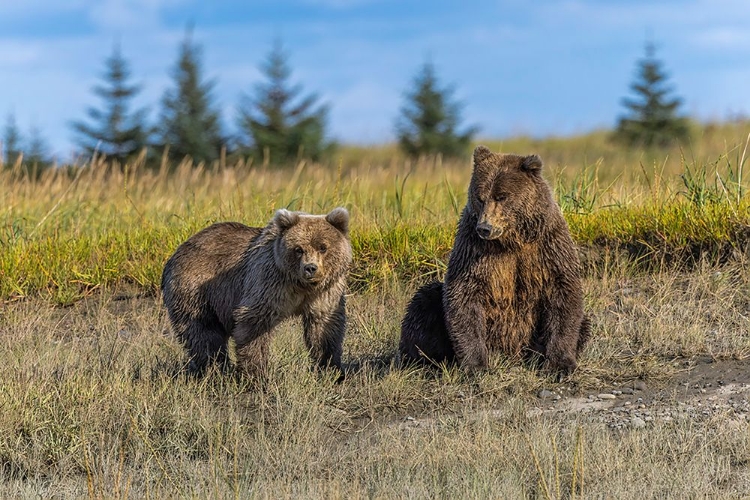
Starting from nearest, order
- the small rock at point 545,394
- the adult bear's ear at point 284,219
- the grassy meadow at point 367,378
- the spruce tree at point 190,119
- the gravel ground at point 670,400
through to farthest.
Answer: the grassy meadow at point 367,378, the gravel ground at point 670,400, the adult bear's ear at point 284,219, the small rock at point 545,394, the spruce tree at point 190,119

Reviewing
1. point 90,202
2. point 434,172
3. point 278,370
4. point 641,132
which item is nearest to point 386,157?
point 641,132

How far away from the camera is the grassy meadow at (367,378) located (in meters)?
4.56

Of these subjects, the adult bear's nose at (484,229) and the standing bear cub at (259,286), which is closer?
the adult bear's nose at (484,229)

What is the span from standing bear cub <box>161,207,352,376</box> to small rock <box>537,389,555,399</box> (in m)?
1.26

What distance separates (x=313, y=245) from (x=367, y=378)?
0.94 metres

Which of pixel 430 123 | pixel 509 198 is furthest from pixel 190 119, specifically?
pixel 509 198

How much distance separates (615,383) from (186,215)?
5195 mm

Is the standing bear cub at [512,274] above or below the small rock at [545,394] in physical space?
above

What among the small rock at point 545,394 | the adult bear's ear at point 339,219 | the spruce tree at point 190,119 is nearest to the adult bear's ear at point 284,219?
the adult bear's ear at point 339,219

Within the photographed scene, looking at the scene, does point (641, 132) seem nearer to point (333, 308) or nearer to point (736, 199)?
point (736, 199)

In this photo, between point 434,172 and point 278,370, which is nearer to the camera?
point 278,370

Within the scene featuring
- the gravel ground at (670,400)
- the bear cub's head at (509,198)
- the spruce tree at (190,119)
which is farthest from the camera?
the spruce tree at (190,119)

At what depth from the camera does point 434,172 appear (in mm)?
17828

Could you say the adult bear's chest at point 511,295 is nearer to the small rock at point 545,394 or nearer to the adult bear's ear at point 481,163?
the small rock at point 545,394
